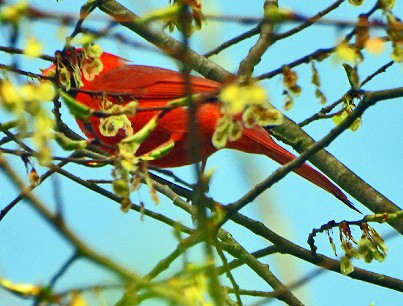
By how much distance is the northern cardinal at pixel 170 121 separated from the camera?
14.1 feet

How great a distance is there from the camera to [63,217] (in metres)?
1.62

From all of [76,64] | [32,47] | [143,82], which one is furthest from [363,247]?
[143,82]

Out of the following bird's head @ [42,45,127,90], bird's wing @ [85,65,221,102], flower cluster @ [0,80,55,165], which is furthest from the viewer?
bird's wing @ [85,65,221,102]

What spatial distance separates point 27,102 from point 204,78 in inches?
105

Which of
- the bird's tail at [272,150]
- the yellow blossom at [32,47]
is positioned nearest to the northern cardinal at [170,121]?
the bird's tail at [272,150]

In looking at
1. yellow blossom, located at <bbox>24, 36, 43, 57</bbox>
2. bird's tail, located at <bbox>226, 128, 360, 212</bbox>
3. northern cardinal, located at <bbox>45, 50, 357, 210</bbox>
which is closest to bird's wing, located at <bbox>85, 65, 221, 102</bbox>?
northern cardinal, located at <bbox>45, 50, 357, 210</bbox>

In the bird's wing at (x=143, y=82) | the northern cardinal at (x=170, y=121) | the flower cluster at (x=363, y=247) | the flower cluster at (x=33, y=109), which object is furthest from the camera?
the bird's wing at (x=143, y=82)

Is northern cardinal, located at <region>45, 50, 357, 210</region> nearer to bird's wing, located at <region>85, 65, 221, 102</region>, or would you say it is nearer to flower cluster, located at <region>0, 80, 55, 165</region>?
bird's wing, located at <region>85, 65, 221, 102</region>

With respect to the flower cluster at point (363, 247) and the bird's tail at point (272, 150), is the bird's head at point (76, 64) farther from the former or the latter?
the bird's tail at point (272, 150)

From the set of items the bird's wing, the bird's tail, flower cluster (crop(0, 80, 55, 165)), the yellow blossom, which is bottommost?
flower cluster (crop(0, 80, 55, 165))

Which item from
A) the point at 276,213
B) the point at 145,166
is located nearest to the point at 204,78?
the point at 276,213

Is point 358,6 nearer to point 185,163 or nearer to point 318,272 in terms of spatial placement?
point 318,272

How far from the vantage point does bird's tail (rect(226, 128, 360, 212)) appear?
4340mm

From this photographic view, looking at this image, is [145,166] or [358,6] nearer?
[145,166]
